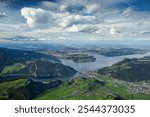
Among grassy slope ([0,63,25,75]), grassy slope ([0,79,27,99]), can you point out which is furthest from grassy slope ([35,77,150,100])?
grassy slope ([0,63,25,75])

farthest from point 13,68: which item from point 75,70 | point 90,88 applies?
point 90,88

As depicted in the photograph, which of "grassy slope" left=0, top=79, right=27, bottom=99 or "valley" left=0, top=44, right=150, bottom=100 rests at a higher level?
"valley" left=0, top=44, right=150, bottom=100

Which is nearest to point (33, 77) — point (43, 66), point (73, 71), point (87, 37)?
point (43, 66)

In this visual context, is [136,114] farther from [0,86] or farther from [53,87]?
[0,86]

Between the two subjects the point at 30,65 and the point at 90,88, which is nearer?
the point at 90,88

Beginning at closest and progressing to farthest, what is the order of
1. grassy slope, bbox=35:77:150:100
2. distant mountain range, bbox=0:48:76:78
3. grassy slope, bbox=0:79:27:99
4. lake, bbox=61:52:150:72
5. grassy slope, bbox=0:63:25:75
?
grassy slope, bbox=0:79:27:99 < grassy slope, bbox=35:77:150:100 < grassy slope, bbox=0:63:25:75 < distant mountain range, bbox=0:48:76:78 < lake, bbox=61:52:150:72

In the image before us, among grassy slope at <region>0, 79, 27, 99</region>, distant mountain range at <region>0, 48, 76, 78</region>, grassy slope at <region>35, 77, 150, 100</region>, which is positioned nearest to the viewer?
grassy slope at <region>0, 79, 27, 99</region>

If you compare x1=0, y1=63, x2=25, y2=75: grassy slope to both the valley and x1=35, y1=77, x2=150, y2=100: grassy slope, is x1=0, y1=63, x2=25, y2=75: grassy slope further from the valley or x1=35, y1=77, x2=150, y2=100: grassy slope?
x1=35, y1=77, x2=150, y2=100: grassy slope

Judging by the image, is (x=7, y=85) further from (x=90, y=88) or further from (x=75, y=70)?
(x=90, y=88)

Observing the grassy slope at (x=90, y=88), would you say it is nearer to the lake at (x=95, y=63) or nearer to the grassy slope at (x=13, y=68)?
the lake at (x=95, y=63)

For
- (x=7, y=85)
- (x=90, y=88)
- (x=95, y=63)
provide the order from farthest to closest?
1. (x=95, y=63)
2. (x=7, y=85)
3. (x=90, y=88)

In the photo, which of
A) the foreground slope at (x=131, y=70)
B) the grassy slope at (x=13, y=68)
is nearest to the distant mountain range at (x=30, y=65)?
the grassy slope at (x=13, y=68)
